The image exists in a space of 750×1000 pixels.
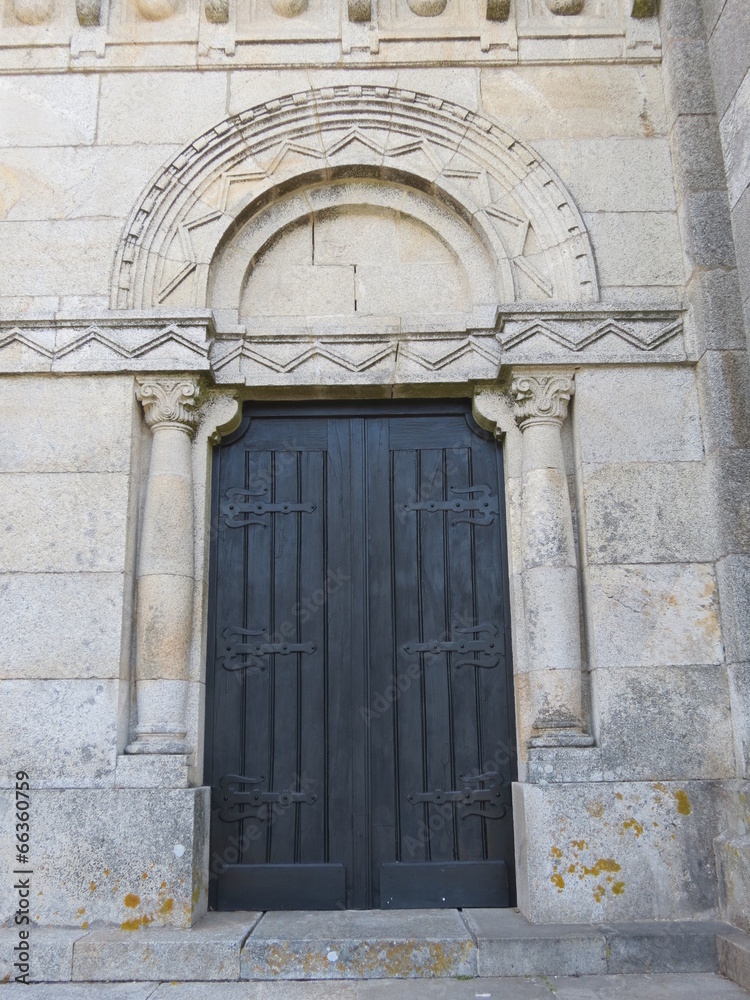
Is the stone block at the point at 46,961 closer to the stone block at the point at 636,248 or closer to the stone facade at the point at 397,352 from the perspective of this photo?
the stone facade at the point at 397,352

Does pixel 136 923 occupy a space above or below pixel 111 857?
below

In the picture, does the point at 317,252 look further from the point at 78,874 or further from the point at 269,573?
the point at 78,874

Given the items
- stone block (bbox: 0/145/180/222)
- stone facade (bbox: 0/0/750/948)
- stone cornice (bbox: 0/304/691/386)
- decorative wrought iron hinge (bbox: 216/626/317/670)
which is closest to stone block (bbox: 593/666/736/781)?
stone facade (bbox: 0/0/750/948)

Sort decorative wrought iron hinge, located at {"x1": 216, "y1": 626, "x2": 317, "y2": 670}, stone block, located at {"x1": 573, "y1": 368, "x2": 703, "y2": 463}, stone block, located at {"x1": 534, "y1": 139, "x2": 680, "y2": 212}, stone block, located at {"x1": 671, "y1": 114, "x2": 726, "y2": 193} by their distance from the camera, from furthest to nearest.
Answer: stone block, located at {"x1": 534, "y1": 139, "x2": 680, "y2": 212} → stone block, located at {"x1": 671, "y1": 114, "x2": 726, "y2": 193} → decorative wrought iron hinge, located at {"x1": 216, "y1": 626, "x2": 317, "y2": 670} → stone block, located at {"x1": 573, "y1": 368, "x2": 703, "y2": 463}

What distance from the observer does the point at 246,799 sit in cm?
475

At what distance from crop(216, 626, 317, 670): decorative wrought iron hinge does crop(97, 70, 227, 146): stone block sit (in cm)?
280

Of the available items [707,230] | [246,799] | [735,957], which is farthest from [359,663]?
[707,230]

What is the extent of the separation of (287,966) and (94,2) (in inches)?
206

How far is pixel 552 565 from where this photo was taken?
463cm

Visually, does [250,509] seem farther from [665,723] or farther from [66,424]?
[665,723]

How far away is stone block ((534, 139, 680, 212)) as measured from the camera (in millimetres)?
5191

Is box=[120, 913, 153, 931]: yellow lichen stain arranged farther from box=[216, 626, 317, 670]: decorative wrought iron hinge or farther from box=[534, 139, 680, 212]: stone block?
box=[534, 139, 680, 212]: stone block

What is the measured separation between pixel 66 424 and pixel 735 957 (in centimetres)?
394

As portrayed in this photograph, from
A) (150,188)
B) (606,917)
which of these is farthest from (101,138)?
(606,917)
